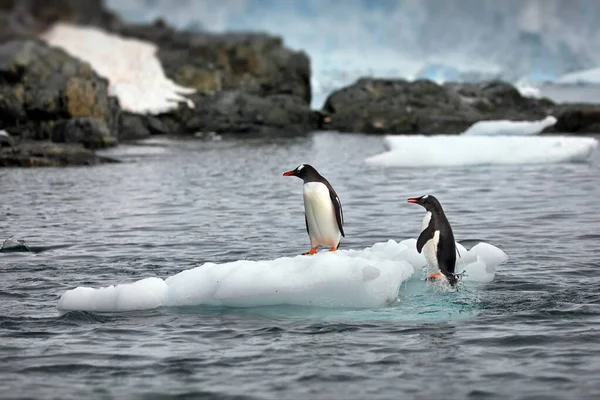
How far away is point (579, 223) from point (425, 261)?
5.35 metres

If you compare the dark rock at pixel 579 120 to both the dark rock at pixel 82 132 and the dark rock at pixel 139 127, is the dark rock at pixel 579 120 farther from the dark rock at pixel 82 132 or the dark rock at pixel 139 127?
the dark rock at pixel 82 132

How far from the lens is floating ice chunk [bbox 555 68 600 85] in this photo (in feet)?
457

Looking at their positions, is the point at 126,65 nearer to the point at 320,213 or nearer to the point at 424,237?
the point at 320,213

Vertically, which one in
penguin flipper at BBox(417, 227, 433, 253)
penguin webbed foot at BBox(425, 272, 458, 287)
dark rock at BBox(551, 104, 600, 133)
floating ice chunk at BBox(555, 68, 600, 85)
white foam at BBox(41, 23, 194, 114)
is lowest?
penguin webbed foot at BBox(425, 272, 458, 287)

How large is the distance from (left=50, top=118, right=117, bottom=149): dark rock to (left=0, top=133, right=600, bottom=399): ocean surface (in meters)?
16.4

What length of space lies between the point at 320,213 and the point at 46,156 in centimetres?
1895

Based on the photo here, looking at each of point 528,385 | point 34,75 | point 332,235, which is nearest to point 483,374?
point 528,385

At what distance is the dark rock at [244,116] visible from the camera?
49406 millimetres

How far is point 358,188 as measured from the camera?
21.6 m

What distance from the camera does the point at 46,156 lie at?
27.9m

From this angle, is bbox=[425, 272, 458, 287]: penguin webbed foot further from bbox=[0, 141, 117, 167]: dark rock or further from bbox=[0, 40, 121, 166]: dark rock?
bbox=[0, 40, 121, 166]: dark rock

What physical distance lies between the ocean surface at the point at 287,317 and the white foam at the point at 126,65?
31241 mm

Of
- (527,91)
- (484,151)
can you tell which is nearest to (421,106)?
(484,151)

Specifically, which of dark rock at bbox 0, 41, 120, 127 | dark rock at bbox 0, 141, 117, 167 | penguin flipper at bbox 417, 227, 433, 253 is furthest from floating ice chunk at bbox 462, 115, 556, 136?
penguin flipper at bbox 417, 227, 433, 253
